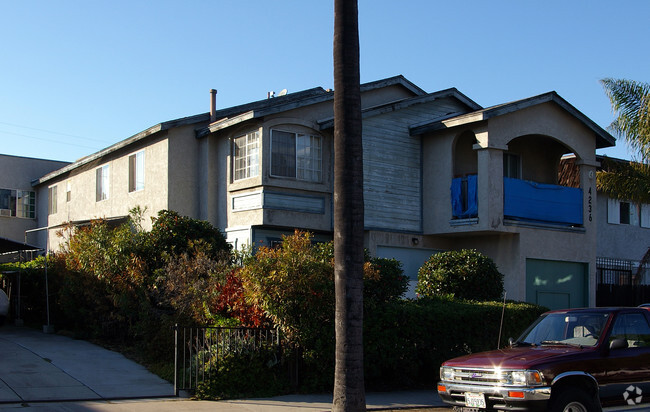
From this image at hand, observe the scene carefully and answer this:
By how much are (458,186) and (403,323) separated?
8.21 meters

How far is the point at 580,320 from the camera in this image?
384 inches

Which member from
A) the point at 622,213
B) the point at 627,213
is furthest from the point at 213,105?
the point at 627,213

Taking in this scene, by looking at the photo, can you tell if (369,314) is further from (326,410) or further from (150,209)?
(150,209)

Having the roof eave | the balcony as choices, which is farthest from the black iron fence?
the roof eave

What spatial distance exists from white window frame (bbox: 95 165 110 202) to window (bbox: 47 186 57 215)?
5.44m

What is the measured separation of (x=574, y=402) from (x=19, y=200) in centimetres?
2874

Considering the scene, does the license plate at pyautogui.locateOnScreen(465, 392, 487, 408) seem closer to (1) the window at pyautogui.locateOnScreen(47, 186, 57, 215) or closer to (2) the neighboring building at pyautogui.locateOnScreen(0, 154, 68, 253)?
(1) the window at pyautogui.locateOnScreen(47, 186, 57, 215)

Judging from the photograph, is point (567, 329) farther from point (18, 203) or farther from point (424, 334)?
point (18, 203)

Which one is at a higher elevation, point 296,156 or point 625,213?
point 296,156

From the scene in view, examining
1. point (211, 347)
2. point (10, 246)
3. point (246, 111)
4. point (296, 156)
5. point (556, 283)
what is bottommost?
point (211, 347)

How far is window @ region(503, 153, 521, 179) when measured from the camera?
72.7ft

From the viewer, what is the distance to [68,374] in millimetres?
12258

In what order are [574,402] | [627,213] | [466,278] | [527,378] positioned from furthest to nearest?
[627,213], [466,278], [574,402], [527,378]

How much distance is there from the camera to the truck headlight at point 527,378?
8469 millimetres
